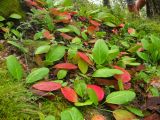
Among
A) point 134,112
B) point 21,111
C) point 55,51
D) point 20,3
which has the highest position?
point 20,3

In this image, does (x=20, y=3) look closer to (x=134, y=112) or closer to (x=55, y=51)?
(x=55, y=51)

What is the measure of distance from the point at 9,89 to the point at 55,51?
29.8 inches

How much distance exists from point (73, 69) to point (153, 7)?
9.54 feet

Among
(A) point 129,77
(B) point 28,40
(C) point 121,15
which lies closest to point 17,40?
(B) point 28,40

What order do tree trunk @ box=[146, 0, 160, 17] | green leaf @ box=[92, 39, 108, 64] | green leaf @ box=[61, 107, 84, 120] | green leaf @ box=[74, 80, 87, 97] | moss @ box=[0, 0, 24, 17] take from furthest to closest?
tree trunk @ box=[146, 0, 160, 17]
moss @ box=[0, 0, 24, 17]
green leaf @ box=[92, 39, 108, 64]
green leaf @ box=[74, 80, 87, 97]
green leaf @ box=[61, 107, 84, 120]

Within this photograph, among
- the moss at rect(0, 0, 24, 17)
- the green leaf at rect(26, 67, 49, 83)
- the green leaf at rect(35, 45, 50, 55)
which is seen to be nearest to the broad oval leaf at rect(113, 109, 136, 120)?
the green leaf at rect(26, 67, 49, 83)

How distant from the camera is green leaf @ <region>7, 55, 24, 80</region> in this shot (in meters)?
2.63

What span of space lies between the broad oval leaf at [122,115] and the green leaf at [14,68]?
82 centimetres

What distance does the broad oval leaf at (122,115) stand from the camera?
99.0 inches

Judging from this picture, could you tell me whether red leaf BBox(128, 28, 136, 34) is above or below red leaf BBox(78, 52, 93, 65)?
above

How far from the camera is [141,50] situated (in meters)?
3.64

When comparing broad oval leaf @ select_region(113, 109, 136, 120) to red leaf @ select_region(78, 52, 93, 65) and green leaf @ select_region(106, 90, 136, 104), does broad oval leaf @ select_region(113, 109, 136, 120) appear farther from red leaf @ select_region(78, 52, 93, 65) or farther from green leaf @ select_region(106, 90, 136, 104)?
red leaf @ select_region(78, 52, 93, 65)

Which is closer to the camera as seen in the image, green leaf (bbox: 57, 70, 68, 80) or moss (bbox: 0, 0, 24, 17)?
green leaf (bbox: 57, 70, 68, 80)

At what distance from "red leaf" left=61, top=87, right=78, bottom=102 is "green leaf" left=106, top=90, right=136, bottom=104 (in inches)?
10.7
